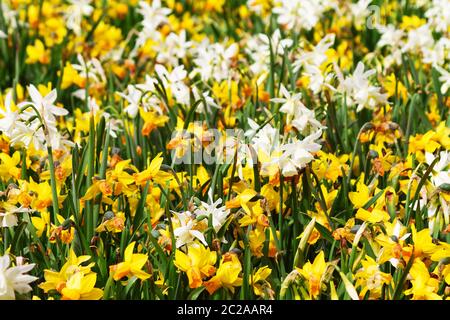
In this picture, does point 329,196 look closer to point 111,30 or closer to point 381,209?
point 381,209

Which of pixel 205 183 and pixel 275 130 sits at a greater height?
pixel 275 130

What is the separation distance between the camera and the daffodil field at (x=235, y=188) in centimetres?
232

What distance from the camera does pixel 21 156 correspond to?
3.14 meters

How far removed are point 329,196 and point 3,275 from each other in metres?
1.16

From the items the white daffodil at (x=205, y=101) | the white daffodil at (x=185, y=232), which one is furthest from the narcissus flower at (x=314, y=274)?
the white daffodil at (x=205, y=101)

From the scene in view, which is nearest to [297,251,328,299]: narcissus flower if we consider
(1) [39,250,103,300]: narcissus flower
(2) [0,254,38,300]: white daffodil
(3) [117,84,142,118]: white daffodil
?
(1) [39,250,103,300]: narcissus flower

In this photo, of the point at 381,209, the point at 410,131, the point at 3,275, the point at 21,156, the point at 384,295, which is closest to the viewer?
the point at 3,275

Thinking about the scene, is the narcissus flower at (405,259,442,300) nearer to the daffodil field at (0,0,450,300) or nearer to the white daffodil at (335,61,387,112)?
the daffodil field at (0,0,450,300)

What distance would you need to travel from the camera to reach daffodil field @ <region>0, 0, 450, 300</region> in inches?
91.5

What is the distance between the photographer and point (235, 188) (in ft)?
8.98

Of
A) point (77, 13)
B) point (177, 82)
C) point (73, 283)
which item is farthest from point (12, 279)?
point (77, 13)

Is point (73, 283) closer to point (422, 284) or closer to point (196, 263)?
point (196, 263)
